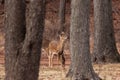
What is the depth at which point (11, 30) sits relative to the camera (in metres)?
6.92

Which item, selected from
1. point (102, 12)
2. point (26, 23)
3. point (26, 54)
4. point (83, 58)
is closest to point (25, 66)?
point (26, 54)

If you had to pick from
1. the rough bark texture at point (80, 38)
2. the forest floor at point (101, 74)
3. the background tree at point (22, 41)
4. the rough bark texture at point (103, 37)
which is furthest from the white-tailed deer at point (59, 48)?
the background tree at point (22, 41)

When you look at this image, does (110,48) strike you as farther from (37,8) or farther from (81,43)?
(37,8)

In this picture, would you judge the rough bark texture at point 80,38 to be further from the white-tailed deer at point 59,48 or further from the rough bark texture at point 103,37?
the rough bark texture at point 103,37

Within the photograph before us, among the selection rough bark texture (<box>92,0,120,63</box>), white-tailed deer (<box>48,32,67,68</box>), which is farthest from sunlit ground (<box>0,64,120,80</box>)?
rough bark texture (<box>92,0,120,63</box>)

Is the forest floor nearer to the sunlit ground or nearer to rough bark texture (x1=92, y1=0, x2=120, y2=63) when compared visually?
the sunlit ground

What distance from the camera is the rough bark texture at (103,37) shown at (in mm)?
19516

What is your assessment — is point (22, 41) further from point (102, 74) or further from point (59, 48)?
point (59, 48)

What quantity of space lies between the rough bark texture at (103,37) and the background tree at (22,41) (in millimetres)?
12598

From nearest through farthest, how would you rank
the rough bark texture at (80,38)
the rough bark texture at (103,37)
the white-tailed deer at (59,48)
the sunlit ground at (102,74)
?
the rough bark texture at (80,38) → the sunlit ground at (102,74) → the white-tailed deer at (59,48) → the rough bark texture at (103,37)

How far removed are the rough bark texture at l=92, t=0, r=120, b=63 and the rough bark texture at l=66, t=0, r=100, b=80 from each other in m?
6.83

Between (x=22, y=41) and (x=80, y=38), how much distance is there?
18.2ft

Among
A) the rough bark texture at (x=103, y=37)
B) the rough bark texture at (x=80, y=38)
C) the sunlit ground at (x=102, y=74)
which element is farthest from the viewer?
the rough bark texture at (x=103, y=37)

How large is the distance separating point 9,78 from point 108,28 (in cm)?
1361
